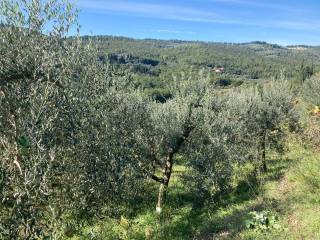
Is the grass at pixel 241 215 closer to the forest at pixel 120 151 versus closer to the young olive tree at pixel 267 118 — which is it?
the forest at pixel 120 151

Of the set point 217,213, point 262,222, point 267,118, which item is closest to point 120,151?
point 262,222

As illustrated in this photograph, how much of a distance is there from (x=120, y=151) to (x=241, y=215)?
10953 millimetres

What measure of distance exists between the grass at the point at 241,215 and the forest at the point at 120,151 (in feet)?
0.36

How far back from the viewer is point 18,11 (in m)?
14.3

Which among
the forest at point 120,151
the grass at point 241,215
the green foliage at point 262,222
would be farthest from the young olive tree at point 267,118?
the green foliage at point 262,222

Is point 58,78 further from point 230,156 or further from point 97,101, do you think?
point 230,156

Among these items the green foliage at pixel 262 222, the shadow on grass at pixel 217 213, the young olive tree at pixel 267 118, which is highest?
the young olive tree at pixel 267 118

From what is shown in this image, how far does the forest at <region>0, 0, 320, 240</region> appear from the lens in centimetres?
1097

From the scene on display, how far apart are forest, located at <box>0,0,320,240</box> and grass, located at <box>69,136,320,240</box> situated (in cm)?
11

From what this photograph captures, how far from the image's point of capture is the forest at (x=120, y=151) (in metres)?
11.0

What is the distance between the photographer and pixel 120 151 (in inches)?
650

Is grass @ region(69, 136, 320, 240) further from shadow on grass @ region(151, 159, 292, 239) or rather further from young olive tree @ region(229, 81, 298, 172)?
young olive tree @ region(229, 81, 298, 172)

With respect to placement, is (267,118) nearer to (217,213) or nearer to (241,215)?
(217,213)

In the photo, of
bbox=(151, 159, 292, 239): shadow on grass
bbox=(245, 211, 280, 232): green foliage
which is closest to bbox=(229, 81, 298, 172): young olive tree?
bbox=(151, 159, 292, 239): shadow on grass
